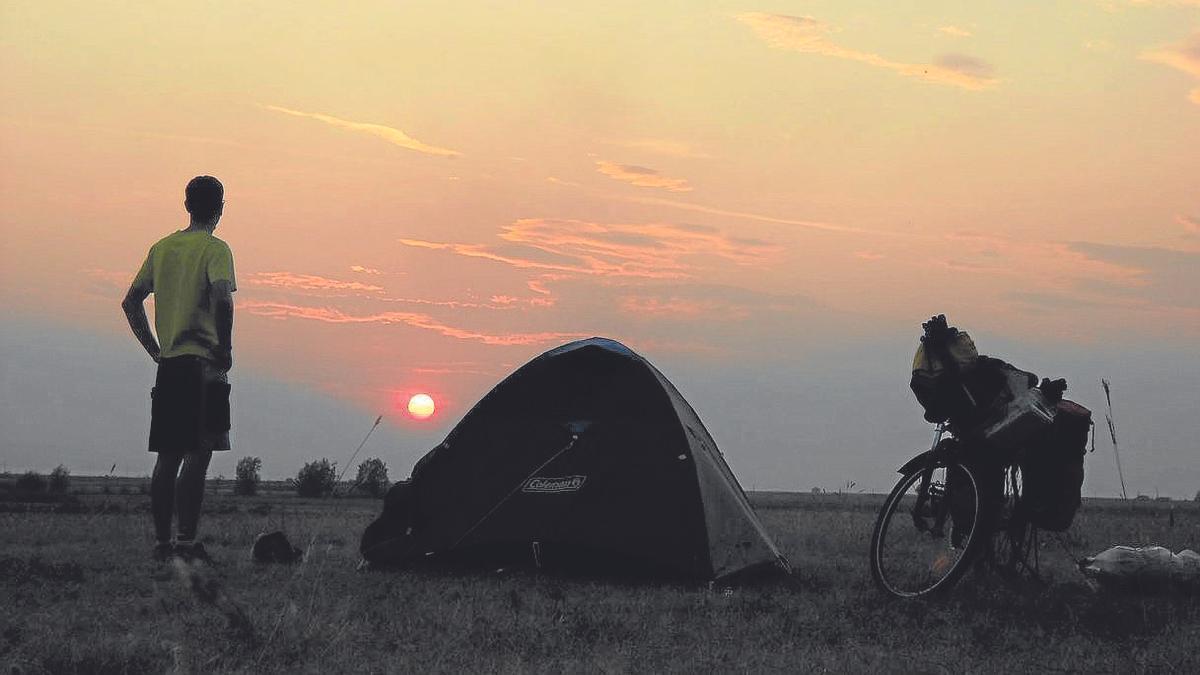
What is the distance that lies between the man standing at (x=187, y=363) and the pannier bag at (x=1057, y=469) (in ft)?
19.9

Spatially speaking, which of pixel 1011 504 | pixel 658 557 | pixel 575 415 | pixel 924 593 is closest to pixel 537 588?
pixel 658 557

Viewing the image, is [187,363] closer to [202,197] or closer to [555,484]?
[202,197]

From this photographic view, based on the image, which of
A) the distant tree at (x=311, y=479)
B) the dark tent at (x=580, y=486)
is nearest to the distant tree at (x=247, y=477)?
the distant tree at (x=311, y=479)

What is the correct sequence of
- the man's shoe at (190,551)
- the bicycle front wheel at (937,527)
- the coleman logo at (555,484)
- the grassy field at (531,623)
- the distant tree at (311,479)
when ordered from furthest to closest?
1. the distant tree at (311,479)
2. the coleman logo at (555,484)
3. the man's shoe at (190,551)
4. the bicycle front wheel at (937,527)
5. the grassy field at (531,623)

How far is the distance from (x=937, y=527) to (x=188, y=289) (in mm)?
5924

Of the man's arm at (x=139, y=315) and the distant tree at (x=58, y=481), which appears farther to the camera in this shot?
the distant tree at (x=58, y=481)

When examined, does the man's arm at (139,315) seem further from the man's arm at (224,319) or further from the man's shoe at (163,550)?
the man's shoe at (163,550)

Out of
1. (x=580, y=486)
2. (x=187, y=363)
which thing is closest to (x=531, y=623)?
(x=580, y=486)

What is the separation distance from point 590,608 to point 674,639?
3.65ft

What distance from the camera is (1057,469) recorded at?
873 centimetres

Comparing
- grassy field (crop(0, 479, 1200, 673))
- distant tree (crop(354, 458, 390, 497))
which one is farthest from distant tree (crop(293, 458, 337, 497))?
grassy field (crop(0, 479, 1200, 673))

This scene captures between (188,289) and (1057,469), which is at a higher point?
(188,289)

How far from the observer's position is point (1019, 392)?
8414 mm

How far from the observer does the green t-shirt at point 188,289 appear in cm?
888
